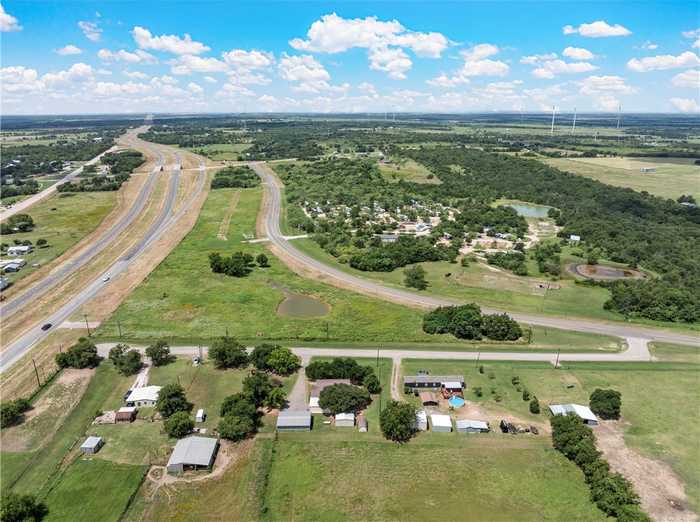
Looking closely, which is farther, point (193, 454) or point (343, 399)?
point (343, 399)

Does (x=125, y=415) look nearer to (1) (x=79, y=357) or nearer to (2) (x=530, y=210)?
(1) (x=79, y=357)

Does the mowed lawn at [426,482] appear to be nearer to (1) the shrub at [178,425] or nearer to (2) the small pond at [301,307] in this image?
(1) the shrub at [178,425]

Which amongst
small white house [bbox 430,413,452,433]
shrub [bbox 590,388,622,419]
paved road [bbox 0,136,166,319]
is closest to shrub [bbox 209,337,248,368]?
small white house [bbox 430,413,452,433]

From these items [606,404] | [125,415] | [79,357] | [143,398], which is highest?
[79,357]

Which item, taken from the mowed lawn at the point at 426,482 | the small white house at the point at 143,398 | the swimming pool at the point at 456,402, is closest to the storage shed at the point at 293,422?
the mowed lawn at the point at 426,482

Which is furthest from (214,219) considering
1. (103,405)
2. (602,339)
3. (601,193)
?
(601,193)

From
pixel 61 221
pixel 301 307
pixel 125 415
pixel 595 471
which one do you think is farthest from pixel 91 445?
pixel 61 221
